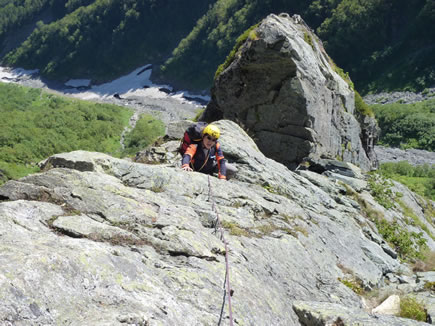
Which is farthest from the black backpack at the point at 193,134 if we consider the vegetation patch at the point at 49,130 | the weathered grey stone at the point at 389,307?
the vegetation patch at the point at 49,130

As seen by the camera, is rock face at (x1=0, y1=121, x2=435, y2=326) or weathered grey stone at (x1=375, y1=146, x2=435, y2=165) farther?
weathered grey stone at (x1=375, y1=146, x2=435, y2=165)

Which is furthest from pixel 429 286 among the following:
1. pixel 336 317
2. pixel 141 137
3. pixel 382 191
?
pixel 141 137

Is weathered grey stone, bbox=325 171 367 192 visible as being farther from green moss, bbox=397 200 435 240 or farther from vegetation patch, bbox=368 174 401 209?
green moss, bbox=397 200 435 240

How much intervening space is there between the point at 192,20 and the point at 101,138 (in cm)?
13104

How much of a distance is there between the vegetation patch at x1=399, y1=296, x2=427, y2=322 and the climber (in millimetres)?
6591

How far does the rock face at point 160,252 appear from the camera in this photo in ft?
15.3

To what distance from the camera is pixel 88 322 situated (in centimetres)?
434

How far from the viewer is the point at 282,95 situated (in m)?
20.8

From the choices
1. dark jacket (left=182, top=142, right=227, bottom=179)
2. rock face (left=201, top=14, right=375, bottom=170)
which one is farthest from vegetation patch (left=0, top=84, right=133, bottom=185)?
dark jacket (left=182, top=142, right=227, bottom=179)

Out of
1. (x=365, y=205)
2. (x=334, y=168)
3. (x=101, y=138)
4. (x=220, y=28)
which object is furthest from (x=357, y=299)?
(x=220, y=28)

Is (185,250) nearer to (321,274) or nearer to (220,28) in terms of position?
(321,274)

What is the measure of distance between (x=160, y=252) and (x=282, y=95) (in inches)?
636

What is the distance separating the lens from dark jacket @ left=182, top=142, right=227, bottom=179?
40.0ft

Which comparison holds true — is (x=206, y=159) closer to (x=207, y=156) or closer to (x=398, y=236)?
(x=207, y=156)
